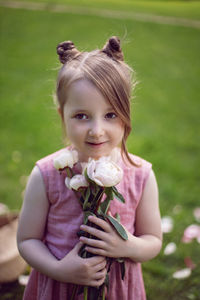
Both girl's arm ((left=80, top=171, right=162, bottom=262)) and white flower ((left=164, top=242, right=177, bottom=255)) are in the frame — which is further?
white flower ((left=164, top=242, right=177, bottom=255))

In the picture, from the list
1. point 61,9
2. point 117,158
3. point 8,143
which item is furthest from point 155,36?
point 117,158

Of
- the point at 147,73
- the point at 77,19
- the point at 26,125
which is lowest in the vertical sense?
the point at 26,125

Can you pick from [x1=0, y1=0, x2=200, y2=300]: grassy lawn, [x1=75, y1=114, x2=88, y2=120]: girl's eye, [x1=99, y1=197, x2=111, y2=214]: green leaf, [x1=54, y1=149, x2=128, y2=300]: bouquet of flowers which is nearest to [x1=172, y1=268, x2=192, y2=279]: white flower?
[x1=0, y1=0, x2=200, y2=300]: grassy lawn

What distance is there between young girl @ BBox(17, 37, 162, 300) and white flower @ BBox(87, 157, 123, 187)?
0.17 metres

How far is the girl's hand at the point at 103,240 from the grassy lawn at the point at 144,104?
0.75 metres

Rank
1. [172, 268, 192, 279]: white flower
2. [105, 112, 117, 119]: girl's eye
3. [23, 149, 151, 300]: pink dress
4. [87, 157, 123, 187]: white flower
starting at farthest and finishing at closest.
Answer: [172, 268, 192, 279]: white flower < [23, 149, 151, 300]: pink dress < [105, 112, 117, 119]: girl's eye < [87, 157, 123, 187]: white flower

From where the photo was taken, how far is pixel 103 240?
1.29 metres

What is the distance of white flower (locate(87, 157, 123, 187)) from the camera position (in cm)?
109

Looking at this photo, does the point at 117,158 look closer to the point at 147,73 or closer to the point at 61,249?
the point at 61,249

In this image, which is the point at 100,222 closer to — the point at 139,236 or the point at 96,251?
the point at 96,251

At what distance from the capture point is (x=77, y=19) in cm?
804

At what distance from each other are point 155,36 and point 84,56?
716 centimetres

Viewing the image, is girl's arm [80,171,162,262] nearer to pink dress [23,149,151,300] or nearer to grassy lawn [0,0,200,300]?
pink dress [23,149,151,300]

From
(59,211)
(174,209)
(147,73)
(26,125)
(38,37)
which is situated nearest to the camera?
(59,211)
